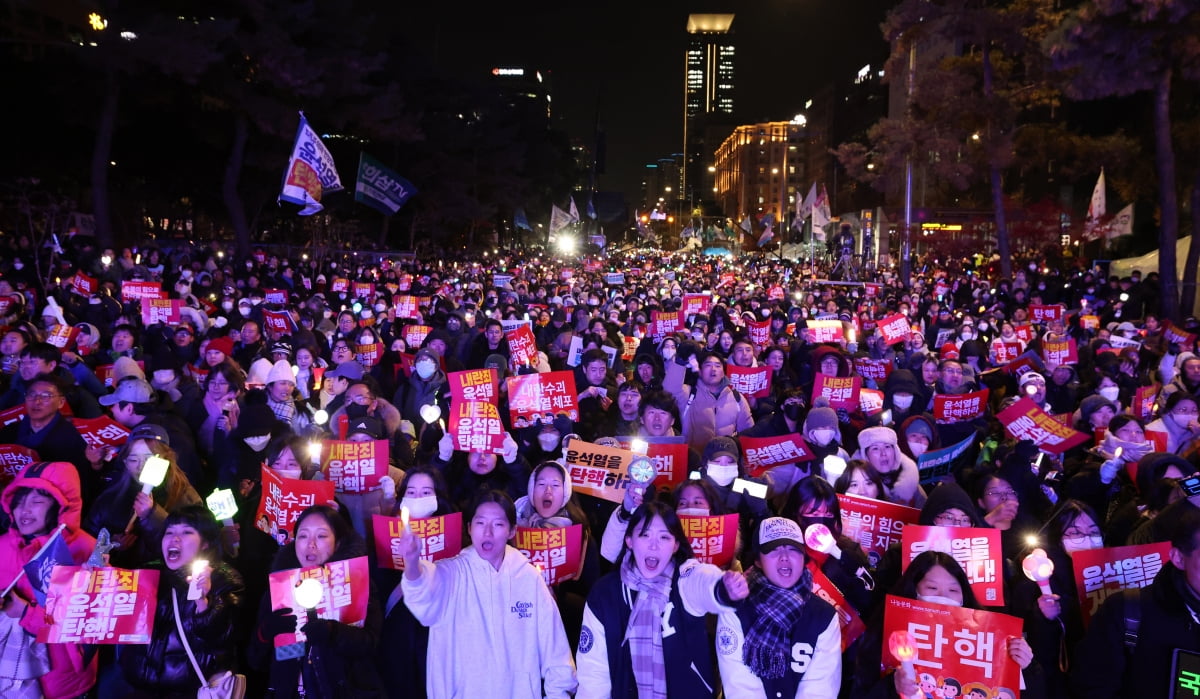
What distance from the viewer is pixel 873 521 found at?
4.57 metres

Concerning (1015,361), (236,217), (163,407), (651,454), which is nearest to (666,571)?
(651,454)

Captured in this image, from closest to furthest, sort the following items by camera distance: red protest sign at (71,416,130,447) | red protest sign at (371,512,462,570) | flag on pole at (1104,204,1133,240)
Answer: red protest sign at (371,512,462,570) → red protest sign at (71,416,130,447) → flag on pole at (1104,204,1133,240)

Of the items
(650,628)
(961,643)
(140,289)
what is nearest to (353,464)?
(650,628)

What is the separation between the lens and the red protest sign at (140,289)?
11270 mm

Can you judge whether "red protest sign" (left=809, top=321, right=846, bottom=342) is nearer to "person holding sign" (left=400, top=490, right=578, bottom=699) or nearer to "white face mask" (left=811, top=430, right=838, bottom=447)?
"white face mask" (left=811, top=430, right=838, bottom=447)

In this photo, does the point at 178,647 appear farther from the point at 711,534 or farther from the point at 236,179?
the point at 236,179

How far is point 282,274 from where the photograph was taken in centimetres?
2002

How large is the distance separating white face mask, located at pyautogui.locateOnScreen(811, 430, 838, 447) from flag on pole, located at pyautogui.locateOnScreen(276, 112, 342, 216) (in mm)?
12598

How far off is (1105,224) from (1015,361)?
61.6 feet

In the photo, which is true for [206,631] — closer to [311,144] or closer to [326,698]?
[326,698]

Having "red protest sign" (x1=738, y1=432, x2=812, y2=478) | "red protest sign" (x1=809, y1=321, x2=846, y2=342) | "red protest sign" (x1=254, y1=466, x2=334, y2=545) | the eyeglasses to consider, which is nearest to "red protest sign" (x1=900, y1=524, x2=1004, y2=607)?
"red protest sign" (x1=738, y1=432, x2=812, y2=478)

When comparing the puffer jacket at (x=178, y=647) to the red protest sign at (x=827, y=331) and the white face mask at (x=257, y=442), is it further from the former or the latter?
the red protest sign at (x=827, y=331)

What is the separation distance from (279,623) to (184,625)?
41 cm

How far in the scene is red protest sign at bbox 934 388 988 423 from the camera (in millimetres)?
7184
